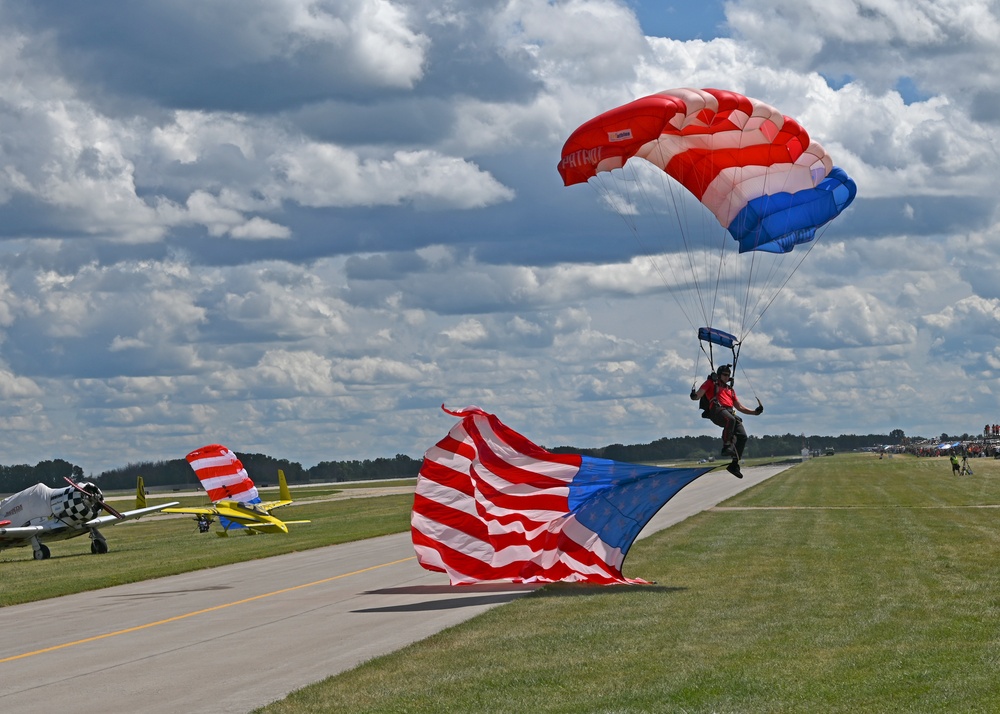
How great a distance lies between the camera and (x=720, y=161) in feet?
68.8

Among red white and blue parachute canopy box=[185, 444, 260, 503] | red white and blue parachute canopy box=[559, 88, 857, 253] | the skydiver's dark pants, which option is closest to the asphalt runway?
the skydiver's dark pants

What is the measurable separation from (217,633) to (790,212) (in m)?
12.8

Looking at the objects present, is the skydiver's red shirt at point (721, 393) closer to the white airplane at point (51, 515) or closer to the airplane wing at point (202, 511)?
the white airplane at point (51, 515)

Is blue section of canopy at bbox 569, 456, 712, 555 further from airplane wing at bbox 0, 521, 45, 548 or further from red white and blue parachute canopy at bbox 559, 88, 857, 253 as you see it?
airplane wing at bbox 0, 521, 45, 548

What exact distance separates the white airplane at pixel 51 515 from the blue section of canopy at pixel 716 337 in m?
26.2

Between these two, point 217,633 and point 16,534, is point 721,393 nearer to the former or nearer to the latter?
point 217,633

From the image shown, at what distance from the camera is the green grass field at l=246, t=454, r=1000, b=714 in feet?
32.2

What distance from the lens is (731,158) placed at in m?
20.8

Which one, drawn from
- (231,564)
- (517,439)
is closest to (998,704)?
(517,439)

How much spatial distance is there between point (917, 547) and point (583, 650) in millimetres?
16029

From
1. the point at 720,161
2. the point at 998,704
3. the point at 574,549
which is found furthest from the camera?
the point at 720,161

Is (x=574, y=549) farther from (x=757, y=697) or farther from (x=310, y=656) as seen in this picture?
(x=757, y=697)

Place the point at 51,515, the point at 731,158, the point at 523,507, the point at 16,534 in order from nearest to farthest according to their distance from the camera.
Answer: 1. the point at 523,507
2. the point at 731,158
3. the point at 16,534
4. the point at 51,515

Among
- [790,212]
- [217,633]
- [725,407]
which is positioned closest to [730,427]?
[725,407]
